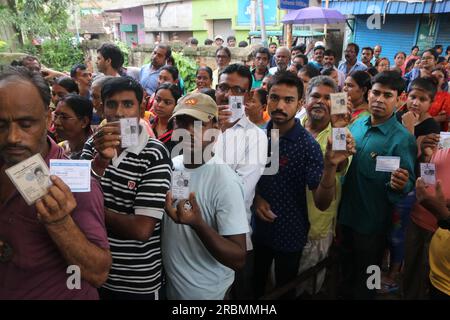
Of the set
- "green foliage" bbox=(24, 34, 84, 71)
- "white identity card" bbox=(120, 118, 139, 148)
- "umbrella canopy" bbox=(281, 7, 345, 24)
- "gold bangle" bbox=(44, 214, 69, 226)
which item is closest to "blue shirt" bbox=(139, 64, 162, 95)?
"white identity card" bbox=(120, 118, 139, 148)

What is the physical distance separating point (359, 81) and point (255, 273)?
2.29m

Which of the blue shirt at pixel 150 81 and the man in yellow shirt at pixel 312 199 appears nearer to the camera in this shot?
the man in yellow shirt at pixel 312 199

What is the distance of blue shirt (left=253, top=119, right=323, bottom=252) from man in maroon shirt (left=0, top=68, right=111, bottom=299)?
1.42 metres

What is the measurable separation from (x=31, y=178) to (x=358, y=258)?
8.51 feet

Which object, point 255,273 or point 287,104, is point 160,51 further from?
point 255,273

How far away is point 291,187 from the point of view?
2473 millimetres

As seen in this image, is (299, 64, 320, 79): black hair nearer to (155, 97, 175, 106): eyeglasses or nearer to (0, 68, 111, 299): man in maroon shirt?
(155, 97, 175, 106): eyeglasses

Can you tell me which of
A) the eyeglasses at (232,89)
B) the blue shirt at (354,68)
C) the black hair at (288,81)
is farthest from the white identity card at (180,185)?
the blue shirt at (354,68)

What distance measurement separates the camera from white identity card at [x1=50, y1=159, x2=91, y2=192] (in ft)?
4.04

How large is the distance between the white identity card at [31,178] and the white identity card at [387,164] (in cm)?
216

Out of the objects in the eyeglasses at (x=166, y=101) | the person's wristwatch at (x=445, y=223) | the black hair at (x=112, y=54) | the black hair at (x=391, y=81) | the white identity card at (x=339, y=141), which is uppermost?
the black hair at (x=112, y=54)

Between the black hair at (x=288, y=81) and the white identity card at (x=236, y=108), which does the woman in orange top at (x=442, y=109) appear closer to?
the black hair at (x=288, y=81)

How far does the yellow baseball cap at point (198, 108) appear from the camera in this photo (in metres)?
1.84

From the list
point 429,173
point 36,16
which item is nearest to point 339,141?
point 429,173
